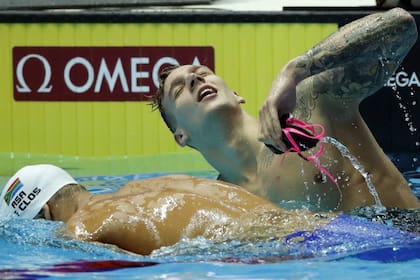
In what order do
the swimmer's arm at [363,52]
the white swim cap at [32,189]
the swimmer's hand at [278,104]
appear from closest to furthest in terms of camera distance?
the swimmer's hand at [278,104], the swimmer's arm at [363,52], the white swim cap at [32,189]

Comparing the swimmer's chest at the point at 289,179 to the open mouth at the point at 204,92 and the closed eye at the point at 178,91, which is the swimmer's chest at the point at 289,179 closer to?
the open mouth at the point at 204,92

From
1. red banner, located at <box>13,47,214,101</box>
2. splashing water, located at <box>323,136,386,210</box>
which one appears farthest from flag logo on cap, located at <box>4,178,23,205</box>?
red banner, located at <box>13,47,214,101</box>

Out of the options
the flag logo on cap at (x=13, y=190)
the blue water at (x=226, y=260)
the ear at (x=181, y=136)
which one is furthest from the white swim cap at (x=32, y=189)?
the ear at (x=181, y=136)

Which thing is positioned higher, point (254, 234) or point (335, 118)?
point (335, 118)

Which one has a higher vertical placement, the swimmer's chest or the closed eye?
the closed eye

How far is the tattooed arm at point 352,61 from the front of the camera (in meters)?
3.59

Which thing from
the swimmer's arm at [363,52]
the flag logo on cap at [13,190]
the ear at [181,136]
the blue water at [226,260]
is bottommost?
the blue water at [226,260]

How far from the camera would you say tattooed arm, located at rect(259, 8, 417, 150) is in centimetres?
359

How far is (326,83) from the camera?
13.1ft

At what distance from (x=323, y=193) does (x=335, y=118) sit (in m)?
0.30

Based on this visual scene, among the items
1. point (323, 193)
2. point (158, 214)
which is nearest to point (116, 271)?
point (158, 214)

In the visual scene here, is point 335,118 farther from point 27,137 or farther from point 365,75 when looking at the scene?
point 27,137

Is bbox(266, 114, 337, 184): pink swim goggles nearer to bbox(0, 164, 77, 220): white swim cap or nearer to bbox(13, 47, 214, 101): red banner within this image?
bbox(0, 164, 77, 220): white swim cap

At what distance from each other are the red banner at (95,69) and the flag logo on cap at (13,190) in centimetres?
273
